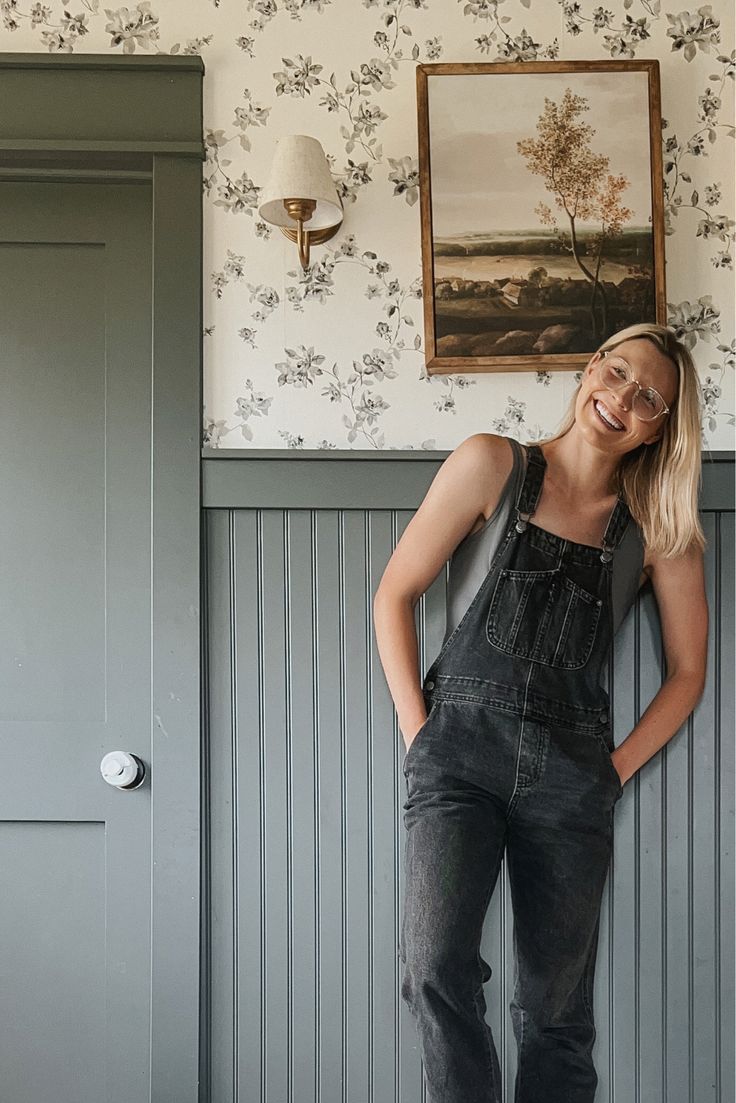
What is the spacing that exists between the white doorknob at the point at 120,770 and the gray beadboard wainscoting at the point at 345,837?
153 mm

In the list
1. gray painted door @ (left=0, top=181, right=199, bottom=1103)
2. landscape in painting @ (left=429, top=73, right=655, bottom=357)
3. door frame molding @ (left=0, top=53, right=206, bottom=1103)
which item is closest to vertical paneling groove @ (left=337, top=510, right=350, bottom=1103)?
door frame molding @ (left=0, top=53, right=206, bottom=1103)

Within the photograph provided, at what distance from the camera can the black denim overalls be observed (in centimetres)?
164

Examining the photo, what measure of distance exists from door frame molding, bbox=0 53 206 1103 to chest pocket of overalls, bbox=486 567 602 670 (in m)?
0.59

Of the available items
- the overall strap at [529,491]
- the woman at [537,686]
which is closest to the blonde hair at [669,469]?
the woman at [537,686]

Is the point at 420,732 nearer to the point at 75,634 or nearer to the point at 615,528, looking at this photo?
the point at 615,528

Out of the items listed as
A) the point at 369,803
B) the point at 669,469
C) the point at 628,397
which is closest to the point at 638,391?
the point at 628,397

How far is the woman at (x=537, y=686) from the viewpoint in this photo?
5.48 feet

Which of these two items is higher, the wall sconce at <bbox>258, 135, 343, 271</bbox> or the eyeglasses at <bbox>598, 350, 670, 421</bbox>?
the wall sconce at <bbox>258, 135, 343, 271</bbox>

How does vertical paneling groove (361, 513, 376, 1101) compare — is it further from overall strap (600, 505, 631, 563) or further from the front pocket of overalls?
overall strap (600, 505, 631, 563)

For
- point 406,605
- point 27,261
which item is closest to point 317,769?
point 406,605

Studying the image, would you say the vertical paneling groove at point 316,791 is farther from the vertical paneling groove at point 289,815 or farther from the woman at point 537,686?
the woman at point 537,686

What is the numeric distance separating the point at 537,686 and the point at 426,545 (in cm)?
31

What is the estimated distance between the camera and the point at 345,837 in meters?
1.96

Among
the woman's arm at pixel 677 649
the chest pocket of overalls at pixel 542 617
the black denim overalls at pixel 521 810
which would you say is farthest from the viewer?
the woman's arm at pixel 677 649
